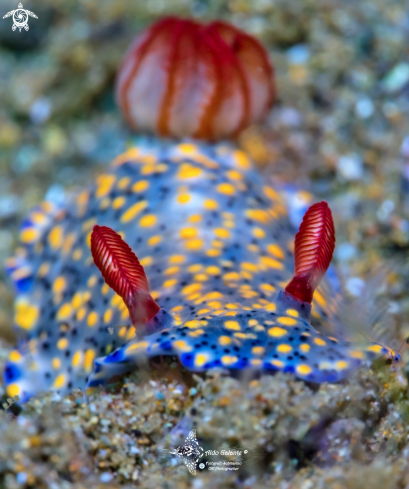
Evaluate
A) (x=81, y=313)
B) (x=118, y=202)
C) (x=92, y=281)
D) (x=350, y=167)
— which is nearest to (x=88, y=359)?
(x=81, y=313)

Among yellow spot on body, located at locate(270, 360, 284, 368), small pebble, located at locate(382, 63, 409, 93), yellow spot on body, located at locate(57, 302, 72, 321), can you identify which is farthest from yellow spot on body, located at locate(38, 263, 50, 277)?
small pebble, located at locate(382, 63, 409, 93)

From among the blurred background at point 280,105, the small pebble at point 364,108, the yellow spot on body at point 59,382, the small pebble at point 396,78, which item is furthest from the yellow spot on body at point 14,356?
the small pebble at point 396,78

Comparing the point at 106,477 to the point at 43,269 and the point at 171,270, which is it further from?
the point at 43,269

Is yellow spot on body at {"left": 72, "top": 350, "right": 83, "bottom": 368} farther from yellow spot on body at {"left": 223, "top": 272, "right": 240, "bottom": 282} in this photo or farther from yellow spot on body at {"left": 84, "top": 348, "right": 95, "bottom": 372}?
yellow spot on body at {"left": 223, "top": 272, "right": 240, "bottom": 282}

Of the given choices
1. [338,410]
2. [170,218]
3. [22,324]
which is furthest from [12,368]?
[338,410]

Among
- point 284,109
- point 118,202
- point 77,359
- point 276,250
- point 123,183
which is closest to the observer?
point 77,359

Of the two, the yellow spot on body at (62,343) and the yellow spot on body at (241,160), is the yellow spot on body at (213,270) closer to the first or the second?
the yellow spot on body at (62,343)

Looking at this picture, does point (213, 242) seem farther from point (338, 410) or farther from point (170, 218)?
point (338, 410)
